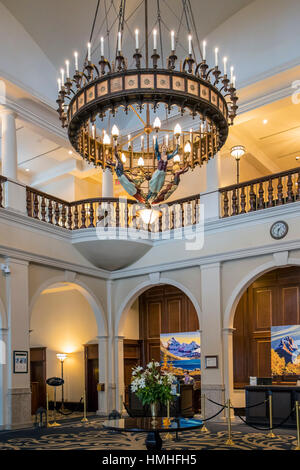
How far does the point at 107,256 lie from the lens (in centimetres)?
1282

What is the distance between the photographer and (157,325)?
1523 cm

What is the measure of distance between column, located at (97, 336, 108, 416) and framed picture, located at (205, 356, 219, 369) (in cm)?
311

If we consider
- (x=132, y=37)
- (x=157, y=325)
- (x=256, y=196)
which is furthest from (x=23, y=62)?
(x=157, y=325)

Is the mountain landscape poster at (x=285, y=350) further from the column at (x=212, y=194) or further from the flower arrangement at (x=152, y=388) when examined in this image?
the flower arrangement at (x=152, y=388)

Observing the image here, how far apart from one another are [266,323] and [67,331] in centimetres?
624

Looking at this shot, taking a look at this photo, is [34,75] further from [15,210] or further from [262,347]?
[262,347]

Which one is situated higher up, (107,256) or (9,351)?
(107,256)

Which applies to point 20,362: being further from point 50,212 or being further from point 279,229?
point 279,229

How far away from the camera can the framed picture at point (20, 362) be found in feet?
34.1

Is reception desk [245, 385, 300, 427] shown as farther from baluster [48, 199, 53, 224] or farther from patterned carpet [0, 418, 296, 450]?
baluster [48, 199, 53, 224]

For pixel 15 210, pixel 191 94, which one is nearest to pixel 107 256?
pixel 15 210

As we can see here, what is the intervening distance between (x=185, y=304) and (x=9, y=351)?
5.81 meters

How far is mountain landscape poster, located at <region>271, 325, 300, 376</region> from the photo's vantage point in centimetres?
1221

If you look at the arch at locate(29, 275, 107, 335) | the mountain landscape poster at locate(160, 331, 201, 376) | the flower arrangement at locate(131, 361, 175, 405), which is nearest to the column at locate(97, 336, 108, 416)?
the arch at locate(29, 275, 107, 335)
